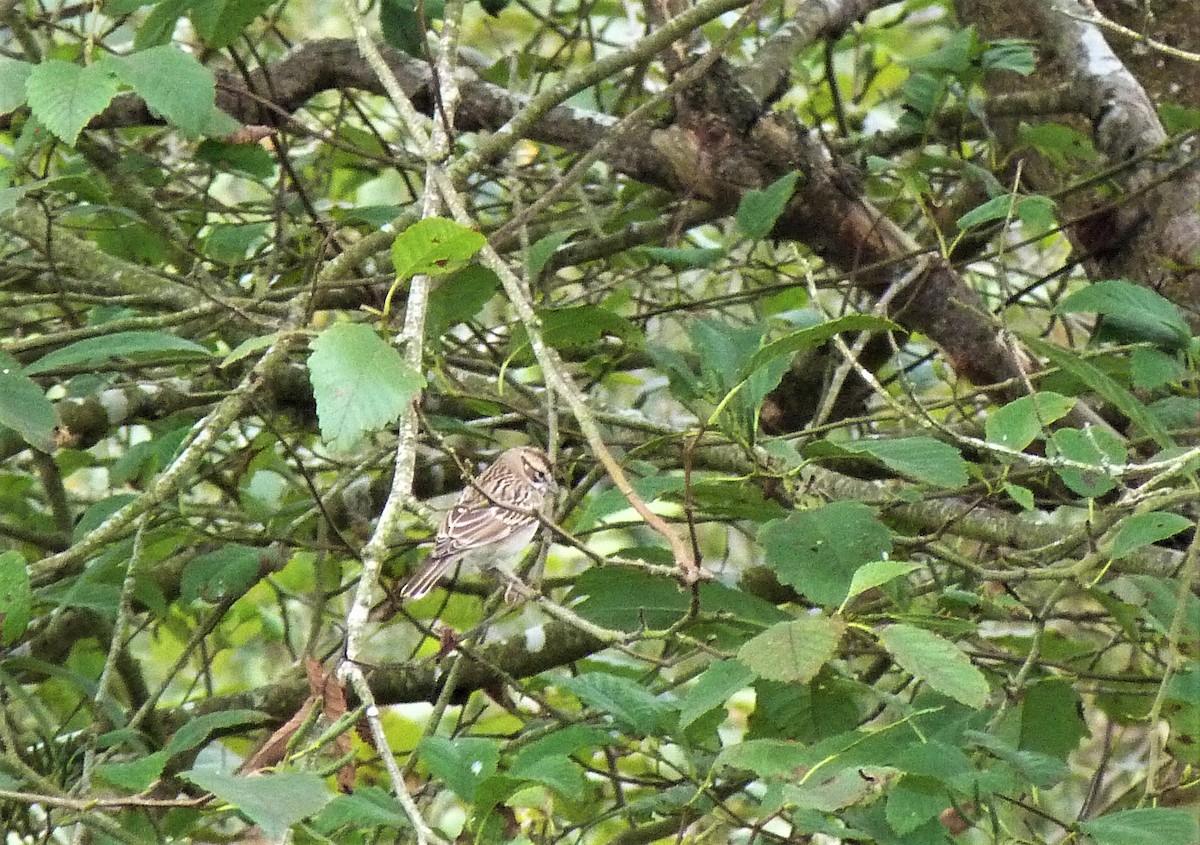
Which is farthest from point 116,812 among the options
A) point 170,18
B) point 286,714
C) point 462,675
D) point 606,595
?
point 170,18

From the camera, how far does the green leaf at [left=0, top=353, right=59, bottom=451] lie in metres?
1.77

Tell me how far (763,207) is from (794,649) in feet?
3.91

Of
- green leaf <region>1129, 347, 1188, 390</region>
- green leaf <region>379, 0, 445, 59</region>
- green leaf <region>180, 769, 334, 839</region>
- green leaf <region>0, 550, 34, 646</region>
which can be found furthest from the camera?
green leaf <region>379, 0, 445, 59</region>

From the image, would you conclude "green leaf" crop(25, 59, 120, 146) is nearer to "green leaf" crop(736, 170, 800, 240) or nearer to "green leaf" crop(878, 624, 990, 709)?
"green leaf" crop(736, 170, 800, 240)

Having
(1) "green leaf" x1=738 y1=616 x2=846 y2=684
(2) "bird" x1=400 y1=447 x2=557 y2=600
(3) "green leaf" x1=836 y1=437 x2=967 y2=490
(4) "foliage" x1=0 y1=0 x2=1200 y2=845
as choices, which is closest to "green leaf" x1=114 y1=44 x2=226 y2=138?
(4) "foliage" x1=0 y1=0 x2=1200 y2=845

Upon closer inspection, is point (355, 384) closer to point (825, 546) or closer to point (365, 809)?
point (365, 809)

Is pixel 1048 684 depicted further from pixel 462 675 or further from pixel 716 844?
pixel 462 675

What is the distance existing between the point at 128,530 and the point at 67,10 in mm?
1249

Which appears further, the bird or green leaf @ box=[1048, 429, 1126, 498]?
the bird

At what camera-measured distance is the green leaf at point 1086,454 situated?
1871 millimetres

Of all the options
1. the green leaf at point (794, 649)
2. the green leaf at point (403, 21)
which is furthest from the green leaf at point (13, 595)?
the green leaf at point (403, 21)

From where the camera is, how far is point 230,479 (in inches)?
120

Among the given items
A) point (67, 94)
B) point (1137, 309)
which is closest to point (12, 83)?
point (67, 94)

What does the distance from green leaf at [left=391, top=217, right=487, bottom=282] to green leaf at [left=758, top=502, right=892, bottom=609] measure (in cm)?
49
